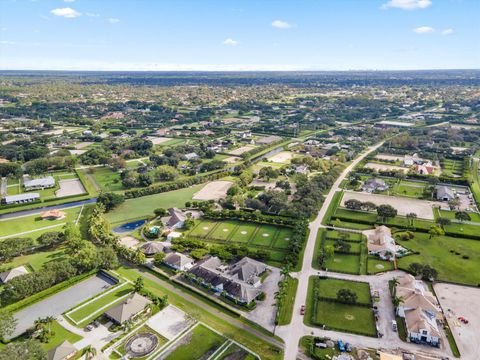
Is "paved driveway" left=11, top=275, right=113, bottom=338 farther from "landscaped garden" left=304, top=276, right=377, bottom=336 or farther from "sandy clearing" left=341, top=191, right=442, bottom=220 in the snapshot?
"sandy clearing" left=341, top=191, right=442, bottom=220

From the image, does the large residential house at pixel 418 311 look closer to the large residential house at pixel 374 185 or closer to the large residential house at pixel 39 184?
the large residential house at pixel 374 185

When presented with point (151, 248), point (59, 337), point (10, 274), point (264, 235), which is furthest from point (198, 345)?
point (10, 274)

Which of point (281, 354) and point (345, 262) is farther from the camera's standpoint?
point (345, 262)

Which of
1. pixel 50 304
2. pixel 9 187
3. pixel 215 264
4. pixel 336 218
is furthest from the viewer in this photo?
pixel 9 187

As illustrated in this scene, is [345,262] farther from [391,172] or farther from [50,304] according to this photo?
[391,172]

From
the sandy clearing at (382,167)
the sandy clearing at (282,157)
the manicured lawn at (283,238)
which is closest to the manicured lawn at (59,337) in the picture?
the manicured lawn at (283,238)

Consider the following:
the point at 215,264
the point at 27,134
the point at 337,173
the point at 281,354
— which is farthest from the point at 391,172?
the point at 27,134

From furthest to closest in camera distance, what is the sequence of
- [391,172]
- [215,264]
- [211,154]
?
[211,154], [391,172], [215,264]
